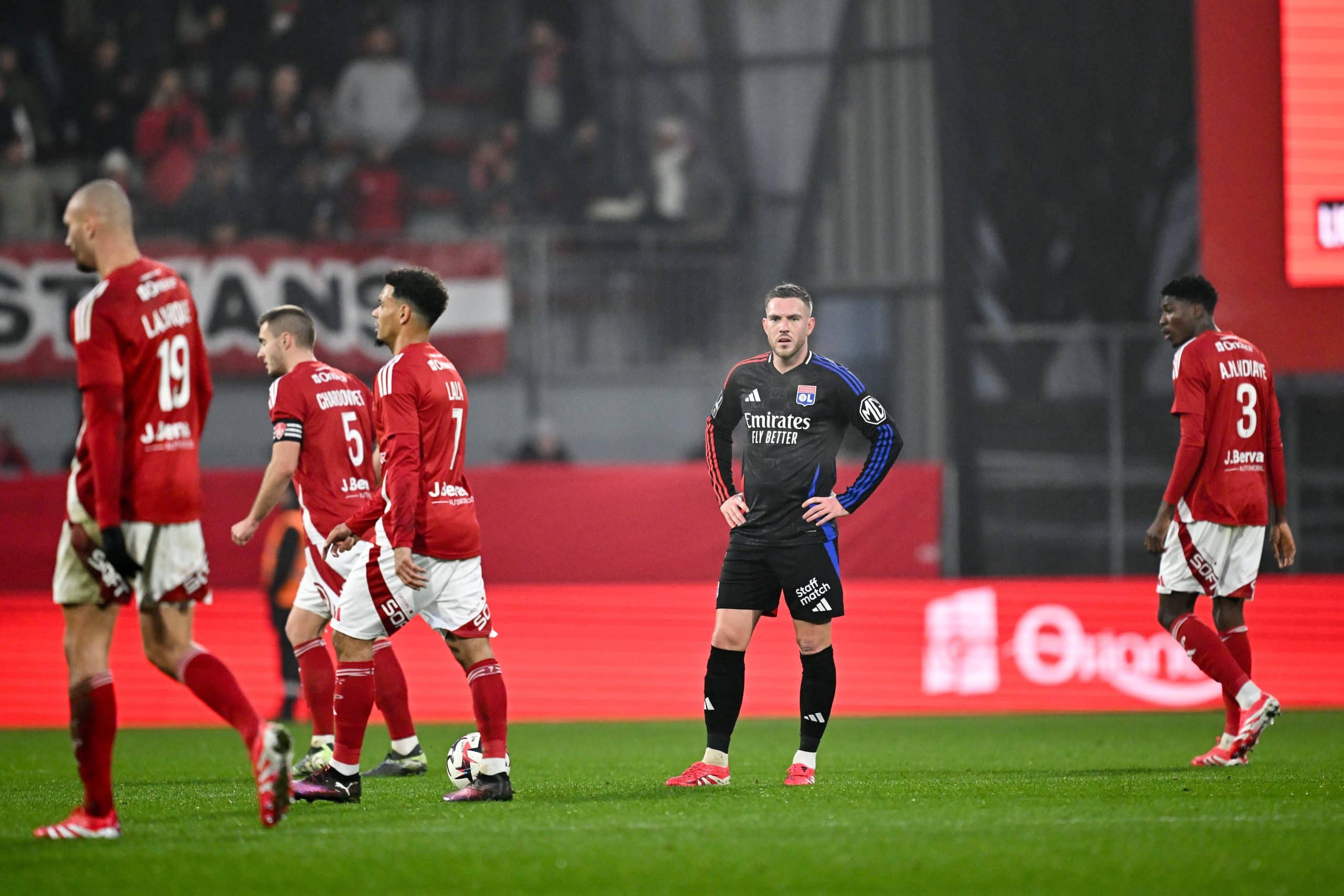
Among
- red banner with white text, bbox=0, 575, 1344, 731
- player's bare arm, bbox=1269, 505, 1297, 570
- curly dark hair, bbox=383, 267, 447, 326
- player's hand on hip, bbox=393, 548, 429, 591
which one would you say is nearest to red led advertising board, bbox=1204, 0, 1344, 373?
red banner with white text, bbox=0, 575, 1344, 731

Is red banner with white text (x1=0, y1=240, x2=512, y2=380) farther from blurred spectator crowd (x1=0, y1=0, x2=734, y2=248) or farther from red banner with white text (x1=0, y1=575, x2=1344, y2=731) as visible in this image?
red banner with white text (x1=0, y1=575, x2=1344, y2=731)

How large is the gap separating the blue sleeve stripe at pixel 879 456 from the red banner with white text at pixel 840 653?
17.2 feet

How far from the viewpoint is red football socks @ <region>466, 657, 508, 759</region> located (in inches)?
237

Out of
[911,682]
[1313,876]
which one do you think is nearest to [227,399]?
[911,682]

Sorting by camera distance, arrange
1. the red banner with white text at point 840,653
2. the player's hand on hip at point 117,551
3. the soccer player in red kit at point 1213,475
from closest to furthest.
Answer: the player's hand on hip at point 117,551 → the soccer player in red kit at point 1213,475 → the red banner with white text at point 840,653

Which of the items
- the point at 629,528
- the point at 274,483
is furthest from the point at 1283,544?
the point at 629,528

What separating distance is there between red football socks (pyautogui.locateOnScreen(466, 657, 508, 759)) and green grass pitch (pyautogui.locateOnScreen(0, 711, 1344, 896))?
0.25 m

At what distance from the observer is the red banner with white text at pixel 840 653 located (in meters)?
11.6

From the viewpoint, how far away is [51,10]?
57.2 ft

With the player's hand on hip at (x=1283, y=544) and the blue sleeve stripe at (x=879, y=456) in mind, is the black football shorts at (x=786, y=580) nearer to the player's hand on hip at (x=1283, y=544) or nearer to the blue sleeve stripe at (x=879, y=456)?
the blue sleeve stripe at (x=879, y=456)

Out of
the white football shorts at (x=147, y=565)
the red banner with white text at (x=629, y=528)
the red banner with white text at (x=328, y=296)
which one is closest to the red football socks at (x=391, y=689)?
the white football shorts at (x=147, y=565)

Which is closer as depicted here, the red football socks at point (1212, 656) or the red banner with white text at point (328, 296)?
the red football socks at point (1212, 656)

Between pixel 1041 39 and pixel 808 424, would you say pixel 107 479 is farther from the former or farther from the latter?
pixel 1041 39

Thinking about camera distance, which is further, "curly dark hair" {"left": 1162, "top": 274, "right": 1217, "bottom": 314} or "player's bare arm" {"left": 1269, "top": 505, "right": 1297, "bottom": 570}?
"player's bare arm" {"left": 1269, "top": 505, "right": 1297, "bottom": 570}
